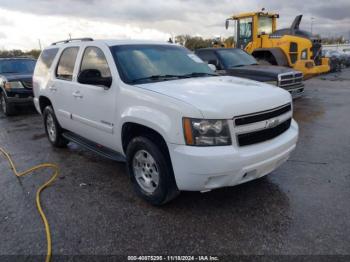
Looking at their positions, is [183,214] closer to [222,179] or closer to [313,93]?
[222,179]

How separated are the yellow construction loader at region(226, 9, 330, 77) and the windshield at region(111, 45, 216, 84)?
819 centimetres

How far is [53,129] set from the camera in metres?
5.86

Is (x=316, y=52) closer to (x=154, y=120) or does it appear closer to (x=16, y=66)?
(x=16, y=66)

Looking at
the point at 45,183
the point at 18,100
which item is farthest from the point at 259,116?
the point at 18,100

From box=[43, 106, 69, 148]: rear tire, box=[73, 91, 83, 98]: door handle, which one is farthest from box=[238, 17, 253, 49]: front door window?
box=[73, 91, 83, 98]: door handle

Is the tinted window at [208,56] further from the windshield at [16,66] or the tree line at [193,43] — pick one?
the windshield at [16,66]

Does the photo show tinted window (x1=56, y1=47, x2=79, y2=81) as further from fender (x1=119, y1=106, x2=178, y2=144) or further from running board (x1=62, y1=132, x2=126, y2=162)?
fender (x1=119, y1=106, x2=178, y2=144)

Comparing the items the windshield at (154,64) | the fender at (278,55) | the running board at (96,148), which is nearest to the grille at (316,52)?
the fender at (278,55)

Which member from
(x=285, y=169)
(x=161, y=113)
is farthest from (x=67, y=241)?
(x=285, y=169)

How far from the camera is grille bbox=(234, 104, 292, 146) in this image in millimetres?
3046

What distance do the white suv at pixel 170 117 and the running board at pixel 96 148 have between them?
0.06ft

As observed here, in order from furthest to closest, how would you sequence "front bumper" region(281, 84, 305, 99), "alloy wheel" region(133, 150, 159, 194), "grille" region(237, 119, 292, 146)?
"front bumper" region(281, 84, 305, 99)
"alloy wheel" region(133, 150, 159, 194)
"grille" region(237, 119, 292, 146)

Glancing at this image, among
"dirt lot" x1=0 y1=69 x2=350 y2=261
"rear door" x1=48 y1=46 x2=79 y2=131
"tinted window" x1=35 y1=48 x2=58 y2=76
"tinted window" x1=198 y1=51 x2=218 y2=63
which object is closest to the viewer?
"dirt lot" x1=0 y1=69 x2=350 y2=261

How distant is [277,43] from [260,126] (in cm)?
1033
